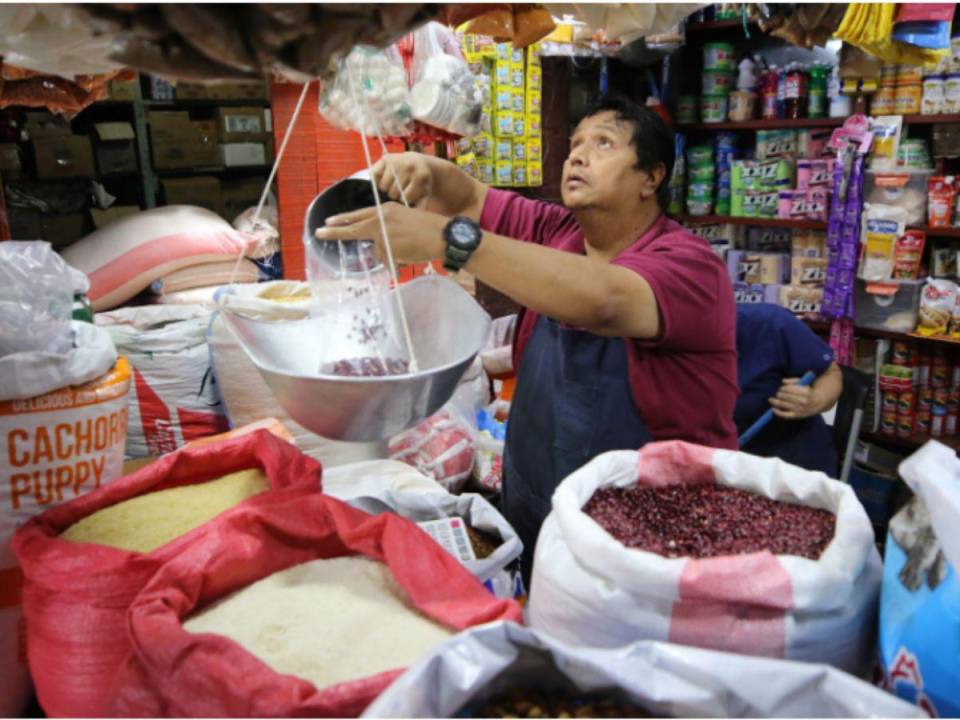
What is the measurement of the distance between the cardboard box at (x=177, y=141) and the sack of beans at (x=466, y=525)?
240 cm

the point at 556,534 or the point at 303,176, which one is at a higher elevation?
the point at 303,176

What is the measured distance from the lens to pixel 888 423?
3494 mm

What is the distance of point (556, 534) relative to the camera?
827 mm

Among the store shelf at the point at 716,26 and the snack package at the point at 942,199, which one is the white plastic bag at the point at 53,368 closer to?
the snack package at the point at 942,199

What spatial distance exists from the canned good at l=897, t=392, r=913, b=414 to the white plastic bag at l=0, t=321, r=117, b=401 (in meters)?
3.23

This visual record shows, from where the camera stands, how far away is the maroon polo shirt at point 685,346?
133 cm

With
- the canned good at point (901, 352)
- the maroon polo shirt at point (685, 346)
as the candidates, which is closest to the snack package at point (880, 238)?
the canned good at point (901, 352)

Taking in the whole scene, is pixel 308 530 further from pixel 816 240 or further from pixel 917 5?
pixel 816 240

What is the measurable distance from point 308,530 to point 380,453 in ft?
3.56

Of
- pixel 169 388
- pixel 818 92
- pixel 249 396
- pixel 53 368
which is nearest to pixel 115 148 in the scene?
pixel 169 388

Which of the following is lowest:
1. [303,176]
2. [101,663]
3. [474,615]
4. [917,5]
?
[101,663]

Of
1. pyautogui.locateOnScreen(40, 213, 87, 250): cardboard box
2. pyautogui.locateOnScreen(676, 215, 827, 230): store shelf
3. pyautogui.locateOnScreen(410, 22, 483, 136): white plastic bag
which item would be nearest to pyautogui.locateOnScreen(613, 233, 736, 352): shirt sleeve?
pyautogui.locateOnScreen(410, 22, 483, 136): white plastic bag

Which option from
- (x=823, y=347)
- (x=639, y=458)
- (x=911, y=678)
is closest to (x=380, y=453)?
(x=639, y=458)

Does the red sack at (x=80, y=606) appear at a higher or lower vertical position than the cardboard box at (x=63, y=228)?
lower
